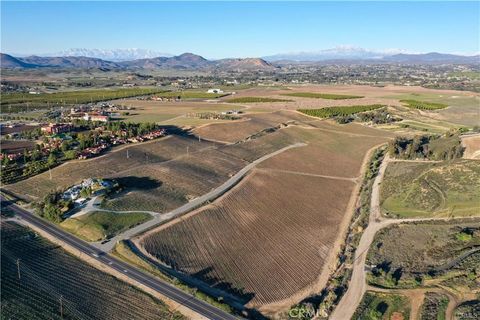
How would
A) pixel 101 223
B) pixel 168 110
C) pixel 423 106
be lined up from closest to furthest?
pixel 101 223, pixel 168 110, pixel 423 106

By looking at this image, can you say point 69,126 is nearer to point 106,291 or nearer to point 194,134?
point 194,134

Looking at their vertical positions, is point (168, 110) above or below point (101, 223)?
above

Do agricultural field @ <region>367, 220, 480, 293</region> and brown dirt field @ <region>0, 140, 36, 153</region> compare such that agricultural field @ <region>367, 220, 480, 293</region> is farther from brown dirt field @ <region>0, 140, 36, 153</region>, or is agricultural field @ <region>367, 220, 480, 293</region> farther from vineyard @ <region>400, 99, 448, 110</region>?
vineyard @ <region>400, 99, 448, 110</region>

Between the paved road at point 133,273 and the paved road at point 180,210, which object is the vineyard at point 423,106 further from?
the paved road at point 133,273

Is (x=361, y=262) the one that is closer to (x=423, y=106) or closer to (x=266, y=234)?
(x=266, y=234)

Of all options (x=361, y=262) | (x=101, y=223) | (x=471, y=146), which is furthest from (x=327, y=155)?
(x=101, y=223)

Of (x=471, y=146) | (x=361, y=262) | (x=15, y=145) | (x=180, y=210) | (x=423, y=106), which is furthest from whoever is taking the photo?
(x=423, y=106)

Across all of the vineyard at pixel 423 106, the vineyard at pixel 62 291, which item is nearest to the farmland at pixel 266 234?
the vineyard at pixel 62 291

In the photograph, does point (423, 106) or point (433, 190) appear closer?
point (433, 190)
